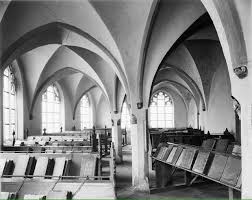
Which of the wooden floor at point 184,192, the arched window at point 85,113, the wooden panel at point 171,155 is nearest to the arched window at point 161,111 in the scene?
the arched window at point 85,113

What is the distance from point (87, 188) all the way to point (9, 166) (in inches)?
130

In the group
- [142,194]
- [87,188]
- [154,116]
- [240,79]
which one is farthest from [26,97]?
[154,116]

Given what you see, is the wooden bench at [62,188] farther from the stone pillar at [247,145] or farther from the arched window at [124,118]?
the arched window at [124,118]

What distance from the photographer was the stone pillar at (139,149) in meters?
9.56

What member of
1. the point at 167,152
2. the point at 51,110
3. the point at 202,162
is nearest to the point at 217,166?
the point at 202,162

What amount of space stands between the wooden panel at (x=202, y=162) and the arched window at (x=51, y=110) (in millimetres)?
14441

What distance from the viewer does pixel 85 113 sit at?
2628 cm

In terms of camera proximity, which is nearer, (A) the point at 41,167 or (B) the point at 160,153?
(A) the point at 41,167

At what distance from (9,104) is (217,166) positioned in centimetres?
1146

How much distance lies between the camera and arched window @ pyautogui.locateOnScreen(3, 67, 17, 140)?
13808mm

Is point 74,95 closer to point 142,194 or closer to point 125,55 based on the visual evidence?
point 125,55

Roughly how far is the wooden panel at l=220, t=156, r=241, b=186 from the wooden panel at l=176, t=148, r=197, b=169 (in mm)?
1506

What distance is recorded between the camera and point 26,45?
10.6 metres

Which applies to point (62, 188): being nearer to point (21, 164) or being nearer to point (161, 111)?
point (21, 164)
